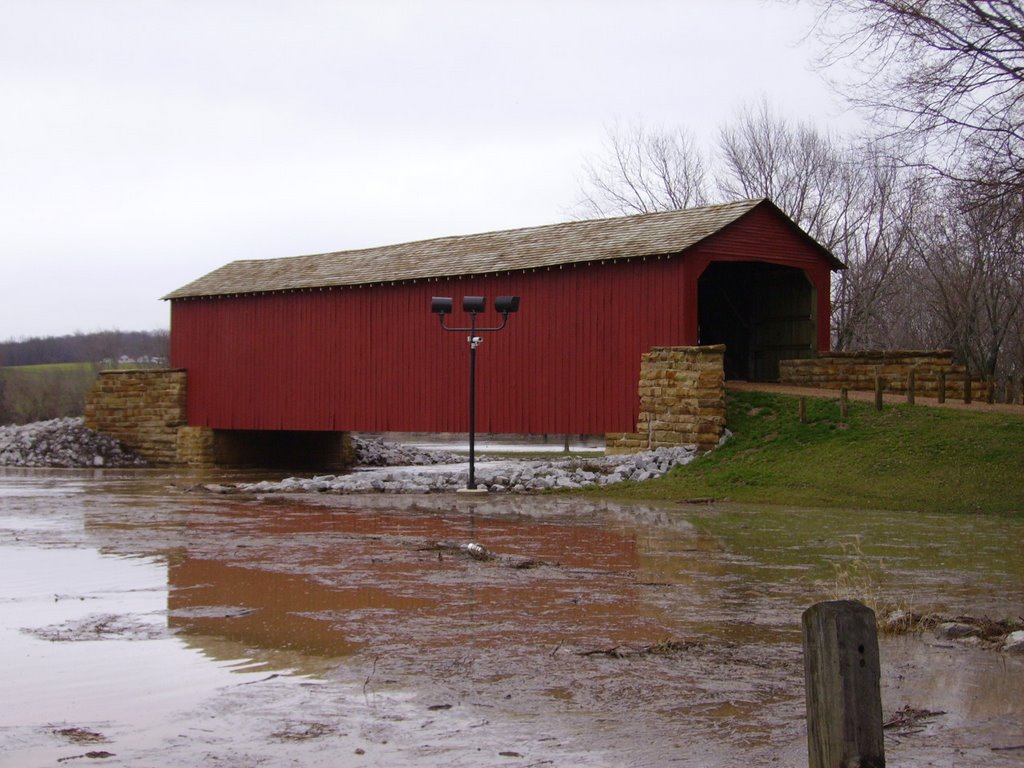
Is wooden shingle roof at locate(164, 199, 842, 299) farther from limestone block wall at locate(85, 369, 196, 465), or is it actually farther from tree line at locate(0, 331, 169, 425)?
tree line at locate(0, 331, 169, 425)

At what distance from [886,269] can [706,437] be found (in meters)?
17.2

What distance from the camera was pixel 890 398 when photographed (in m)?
19.9

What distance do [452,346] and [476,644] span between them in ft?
58.8

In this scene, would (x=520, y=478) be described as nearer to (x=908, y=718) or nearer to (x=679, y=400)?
(x=679, y=400)

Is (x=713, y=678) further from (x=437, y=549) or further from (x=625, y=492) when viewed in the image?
(x=625, y=492)

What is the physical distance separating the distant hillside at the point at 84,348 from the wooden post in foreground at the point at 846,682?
293ft

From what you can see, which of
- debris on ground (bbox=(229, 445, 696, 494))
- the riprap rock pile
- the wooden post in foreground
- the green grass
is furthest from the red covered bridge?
the green grass

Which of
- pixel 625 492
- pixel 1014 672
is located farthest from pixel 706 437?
pixel 1014 672

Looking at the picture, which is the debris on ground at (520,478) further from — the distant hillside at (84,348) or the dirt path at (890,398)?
the distant hillside at (84,348)

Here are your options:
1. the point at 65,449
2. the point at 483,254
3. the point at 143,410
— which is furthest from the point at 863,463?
the point at 65,449

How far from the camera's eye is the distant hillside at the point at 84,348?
9225 centimetres

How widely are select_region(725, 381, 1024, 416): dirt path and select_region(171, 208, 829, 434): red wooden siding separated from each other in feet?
5.31

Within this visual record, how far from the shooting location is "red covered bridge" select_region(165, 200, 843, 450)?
21891 mm

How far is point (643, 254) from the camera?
841 inches
